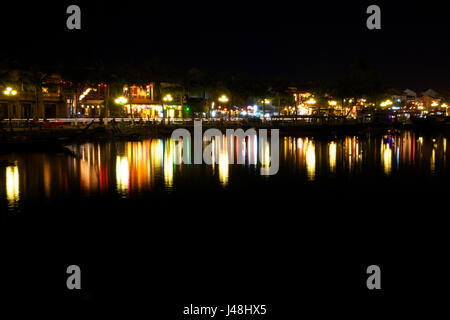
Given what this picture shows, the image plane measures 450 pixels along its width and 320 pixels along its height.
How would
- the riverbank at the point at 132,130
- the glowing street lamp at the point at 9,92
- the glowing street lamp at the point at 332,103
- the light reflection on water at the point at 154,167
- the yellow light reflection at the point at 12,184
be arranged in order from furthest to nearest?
the glowing street lamp at the point at 332,103 → the glowing street lamp at the point at 9,92 → the riverbank at the point at 132,130 → the light reflection on water at the point at 154,167 → the yellow light reflection at the point at 12,184

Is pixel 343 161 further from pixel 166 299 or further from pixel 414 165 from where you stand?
pixel 166 299

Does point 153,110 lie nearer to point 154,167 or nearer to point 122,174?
point 154,167

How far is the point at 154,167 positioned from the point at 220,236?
11.7 metres

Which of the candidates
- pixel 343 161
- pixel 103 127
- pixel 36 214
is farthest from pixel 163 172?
pixel 103 127

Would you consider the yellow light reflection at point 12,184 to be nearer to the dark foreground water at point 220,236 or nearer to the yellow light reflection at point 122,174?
the dark foreground water at point 220,236

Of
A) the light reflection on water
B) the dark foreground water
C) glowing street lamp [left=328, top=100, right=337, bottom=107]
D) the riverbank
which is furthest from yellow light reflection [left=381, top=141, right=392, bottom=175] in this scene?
glowing street lamp [left=328, top=100, right=337, bottom=107]

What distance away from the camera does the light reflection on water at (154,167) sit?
54.5 feet

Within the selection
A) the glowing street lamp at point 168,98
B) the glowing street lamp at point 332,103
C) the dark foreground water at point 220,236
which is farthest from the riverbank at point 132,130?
the glowing street lamp at point 332,103

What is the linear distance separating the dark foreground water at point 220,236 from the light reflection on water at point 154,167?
15 centimetres

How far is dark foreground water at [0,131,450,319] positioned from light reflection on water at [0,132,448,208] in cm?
15

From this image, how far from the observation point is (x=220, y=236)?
34.9 ft

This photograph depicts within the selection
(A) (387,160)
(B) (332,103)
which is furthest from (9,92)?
(B) (332,103)

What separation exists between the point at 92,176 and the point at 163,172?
121 inches
